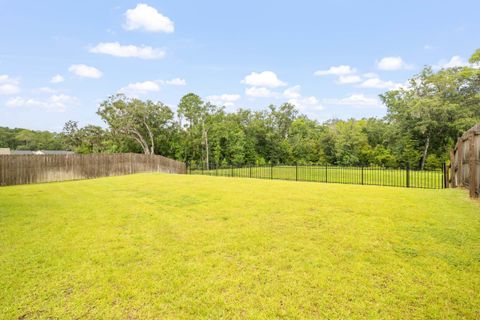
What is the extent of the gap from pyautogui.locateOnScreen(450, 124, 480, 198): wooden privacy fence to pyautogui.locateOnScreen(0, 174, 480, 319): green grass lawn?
0.84 m

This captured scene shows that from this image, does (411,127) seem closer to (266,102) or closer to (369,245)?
(266,102)

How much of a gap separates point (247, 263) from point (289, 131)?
115 ft

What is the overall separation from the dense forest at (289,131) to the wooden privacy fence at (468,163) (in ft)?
58.7

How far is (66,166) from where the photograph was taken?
15.4 meters

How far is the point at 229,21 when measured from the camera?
17.1 meters

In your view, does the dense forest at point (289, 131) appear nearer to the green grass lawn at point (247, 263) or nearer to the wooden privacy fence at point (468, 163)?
the wooden privacy fence at point (468, 163)

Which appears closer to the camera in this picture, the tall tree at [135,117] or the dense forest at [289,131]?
the dense forest at [289,131]

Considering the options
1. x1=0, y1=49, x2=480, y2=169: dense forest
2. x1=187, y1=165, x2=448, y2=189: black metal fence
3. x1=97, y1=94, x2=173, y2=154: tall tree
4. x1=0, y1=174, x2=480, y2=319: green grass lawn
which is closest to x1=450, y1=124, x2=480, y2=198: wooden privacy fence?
x1=0, y1=174, x2=480, y2=319: green grass lawn

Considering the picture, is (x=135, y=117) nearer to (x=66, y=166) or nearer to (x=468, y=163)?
(x=66, y=166)

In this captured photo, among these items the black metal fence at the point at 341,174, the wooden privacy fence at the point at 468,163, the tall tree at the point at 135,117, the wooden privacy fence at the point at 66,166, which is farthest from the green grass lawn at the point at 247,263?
the tall tree at the point at 135,117

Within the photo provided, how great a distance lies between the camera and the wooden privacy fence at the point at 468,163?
19.2 feet

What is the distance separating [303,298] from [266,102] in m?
35.8

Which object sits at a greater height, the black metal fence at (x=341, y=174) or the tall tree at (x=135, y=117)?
the tall tree at (x=135, y=117)

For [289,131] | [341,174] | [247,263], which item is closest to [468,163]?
[247,263]
